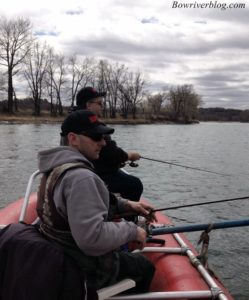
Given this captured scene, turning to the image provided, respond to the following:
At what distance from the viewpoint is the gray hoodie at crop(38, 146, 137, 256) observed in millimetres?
2139

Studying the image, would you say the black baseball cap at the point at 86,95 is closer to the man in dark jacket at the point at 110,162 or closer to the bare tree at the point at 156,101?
the man in dark jacket at the point at 110,162

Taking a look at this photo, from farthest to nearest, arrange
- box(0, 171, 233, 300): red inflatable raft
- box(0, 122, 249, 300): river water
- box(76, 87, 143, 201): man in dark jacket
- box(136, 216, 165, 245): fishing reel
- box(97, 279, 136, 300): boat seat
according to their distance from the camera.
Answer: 1. box(0, 122, 249, 300): river water
2. box(76, 87, 143, 201): man in dark jacket
3. box(136, 216, 165, 245): fishing reel
4. box(0, 171, 233, 300): red inflatable raft
5. box(97, 279, 136, 300): boat seat

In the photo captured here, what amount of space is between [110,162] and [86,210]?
219 centimetres

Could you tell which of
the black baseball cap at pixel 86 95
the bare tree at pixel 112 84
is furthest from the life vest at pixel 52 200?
the bare tree at pixel 112 84

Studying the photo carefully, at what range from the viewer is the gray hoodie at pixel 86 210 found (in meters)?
2.14

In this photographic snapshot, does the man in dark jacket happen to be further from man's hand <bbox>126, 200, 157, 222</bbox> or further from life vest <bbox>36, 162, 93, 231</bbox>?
life vest <bbox>36, 162, 93, 231</bbox>

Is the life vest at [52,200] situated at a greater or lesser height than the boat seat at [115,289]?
greater

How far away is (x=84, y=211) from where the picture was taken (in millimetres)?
2139

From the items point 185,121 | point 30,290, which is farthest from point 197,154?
point 185,121

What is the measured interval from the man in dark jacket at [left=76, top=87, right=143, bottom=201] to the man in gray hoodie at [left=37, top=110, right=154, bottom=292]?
5.67ft

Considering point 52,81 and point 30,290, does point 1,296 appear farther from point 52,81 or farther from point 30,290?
point 52,81

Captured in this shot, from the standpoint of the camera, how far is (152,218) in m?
3.42

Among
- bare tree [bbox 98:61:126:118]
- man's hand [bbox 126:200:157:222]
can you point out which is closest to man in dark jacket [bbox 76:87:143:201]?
man's hand [bbox 126:200:157:222]

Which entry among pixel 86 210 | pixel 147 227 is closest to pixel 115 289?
pixel 86 210
